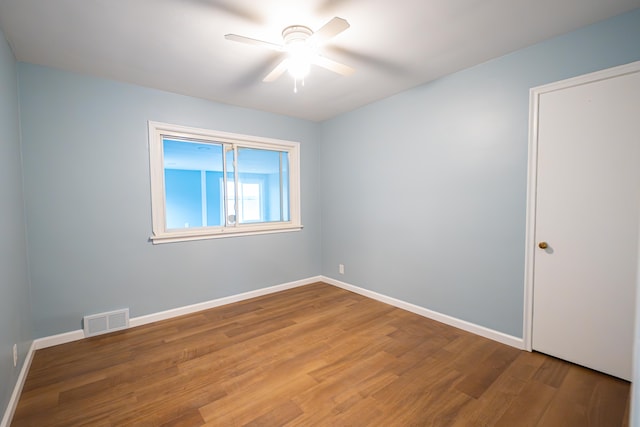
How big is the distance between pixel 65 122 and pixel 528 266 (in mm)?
4272

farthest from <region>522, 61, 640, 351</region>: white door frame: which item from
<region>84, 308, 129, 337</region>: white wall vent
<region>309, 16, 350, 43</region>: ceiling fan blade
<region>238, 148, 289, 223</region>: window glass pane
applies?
<region>84, 308, 129, 337</region>: white wall vent

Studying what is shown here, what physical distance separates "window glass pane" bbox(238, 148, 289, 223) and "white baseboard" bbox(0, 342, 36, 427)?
2.23 meters

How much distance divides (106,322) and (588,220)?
4.24m

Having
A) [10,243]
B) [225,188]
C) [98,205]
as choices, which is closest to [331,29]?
[225,188]

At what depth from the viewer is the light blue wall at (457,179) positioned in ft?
7.16

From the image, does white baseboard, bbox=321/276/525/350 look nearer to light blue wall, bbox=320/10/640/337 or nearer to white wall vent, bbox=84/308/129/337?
light blue wall, bbox=320/10/640/337

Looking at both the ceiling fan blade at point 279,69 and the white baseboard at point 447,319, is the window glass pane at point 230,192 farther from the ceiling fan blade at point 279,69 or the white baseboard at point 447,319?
the white baseboard at point 447,319

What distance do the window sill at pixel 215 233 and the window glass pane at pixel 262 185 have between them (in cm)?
18

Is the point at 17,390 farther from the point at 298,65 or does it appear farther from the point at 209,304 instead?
the point at 298,65

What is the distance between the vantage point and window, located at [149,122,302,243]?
9.77 ft

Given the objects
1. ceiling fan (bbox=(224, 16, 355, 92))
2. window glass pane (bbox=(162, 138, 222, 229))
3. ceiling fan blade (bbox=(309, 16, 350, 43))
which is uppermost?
ceiling fan (bbox=(224, 16, 355, 92))

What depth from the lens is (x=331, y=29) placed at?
1551 mm

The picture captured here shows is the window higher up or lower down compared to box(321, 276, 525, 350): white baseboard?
higher up

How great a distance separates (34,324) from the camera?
7.84ft
